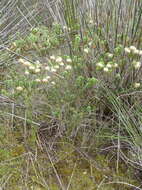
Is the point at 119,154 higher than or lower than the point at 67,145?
lower

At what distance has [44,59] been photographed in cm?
160

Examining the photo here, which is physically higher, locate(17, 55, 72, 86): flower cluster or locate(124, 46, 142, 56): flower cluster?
locate(17, 55, 72, 86): flower cluster

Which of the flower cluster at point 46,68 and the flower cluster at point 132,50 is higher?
the flower cluster at point 46,68

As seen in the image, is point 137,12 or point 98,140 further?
point 137,12

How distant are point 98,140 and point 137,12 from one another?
2.60 feet

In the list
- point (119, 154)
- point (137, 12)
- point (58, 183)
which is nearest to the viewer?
point (58, 183)

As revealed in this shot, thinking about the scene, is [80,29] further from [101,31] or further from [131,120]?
[131,120]

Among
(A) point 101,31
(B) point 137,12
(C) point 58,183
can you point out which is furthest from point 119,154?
(B) point 137,12

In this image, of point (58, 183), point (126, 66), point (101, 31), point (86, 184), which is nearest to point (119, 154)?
point (86, 184)

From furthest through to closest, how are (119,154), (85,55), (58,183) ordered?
(85,55), (119,154), (58,183)

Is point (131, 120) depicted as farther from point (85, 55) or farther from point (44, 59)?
point (44, 59)

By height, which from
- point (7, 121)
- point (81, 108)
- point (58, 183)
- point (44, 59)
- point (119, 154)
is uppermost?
point (44, 59)

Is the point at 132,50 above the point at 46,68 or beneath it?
beneath

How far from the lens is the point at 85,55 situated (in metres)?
1.43
